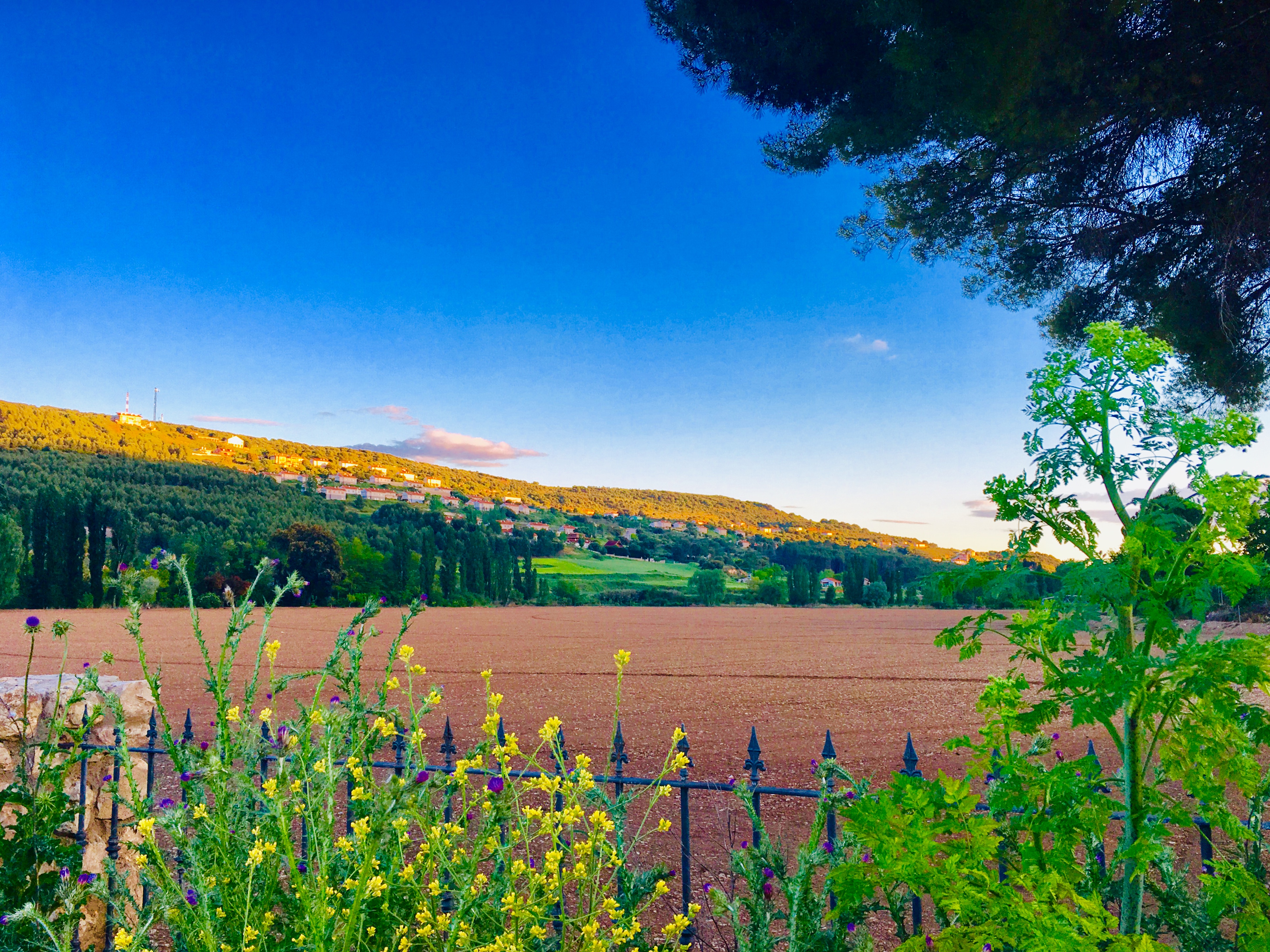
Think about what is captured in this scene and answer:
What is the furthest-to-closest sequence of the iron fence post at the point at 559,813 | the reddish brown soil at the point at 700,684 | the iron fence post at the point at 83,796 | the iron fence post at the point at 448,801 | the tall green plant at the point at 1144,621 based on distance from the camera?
the reddish brown soil at the point at 700,684 < the iron fence post at the point at 83,796 < the iron fence post at the point at 448,801 < the iron fence post at the point at 559,813 < the tall green plant at the point at 1144,621

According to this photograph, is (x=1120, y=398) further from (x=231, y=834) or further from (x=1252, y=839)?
(x=231, y=834)

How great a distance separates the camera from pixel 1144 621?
4.75ft

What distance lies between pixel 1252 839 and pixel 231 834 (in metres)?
2.61

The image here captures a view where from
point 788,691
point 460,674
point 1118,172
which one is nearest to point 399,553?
point 460,674

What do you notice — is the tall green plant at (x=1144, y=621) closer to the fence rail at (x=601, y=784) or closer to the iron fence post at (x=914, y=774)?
the fence rail at (x=601, y=784)

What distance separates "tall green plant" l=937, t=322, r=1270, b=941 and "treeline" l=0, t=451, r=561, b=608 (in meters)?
21.8

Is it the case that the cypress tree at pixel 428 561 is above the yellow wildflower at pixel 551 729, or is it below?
below

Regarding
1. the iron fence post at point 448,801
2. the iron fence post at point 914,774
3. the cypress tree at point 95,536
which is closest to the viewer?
the iron fence post at point 448,801

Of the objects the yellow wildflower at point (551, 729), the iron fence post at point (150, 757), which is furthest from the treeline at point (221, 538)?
the yellow wildflower at point (551, 729)

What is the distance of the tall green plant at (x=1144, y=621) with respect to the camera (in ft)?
4.07

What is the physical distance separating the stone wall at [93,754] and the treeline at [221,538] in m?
18.9

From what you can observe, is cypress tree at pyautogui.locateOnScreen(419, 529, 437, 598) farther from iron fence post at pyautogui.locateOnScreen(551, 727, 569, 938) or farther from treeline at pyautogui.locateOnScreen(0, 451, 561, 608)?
iron fence post at pyautogui.locateOnScreen(551, 727, 569, 938)

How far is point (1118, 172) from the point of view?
5500 millimetres

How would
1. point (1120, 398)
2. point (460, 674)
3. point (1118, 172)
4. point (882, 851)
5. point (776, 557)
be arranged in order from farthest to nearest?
point (776, 557), point (460, 674), point (1118, 172), point (1120, 398), point (882, 851)
